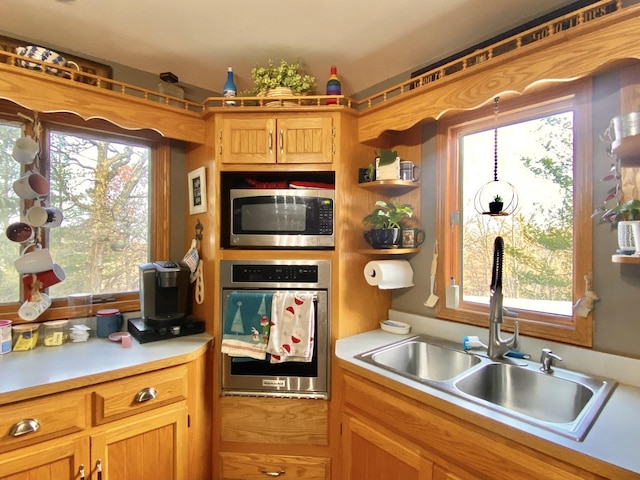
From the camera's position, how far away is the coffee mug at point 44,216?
1547 mm

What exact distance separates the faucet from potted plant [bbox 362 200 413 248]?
46cm

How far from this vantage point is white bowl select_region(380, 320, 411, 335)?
5.82ft

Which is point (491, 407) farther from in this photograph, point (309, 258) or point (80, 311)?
point (80, 311)

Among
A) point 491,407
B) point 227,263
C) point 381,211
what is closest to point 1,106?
point 227,263

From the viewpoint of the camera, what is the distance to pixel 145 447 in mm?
1357

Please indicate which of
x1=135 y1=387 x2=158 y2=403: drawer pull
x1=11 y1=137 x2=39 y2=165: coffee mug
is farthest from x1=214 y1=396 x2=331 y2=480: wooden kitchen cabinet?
x1=11 y1=137 x2=39 y2=165: coffee mug

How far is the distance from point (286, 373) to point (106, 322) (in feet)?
3.26

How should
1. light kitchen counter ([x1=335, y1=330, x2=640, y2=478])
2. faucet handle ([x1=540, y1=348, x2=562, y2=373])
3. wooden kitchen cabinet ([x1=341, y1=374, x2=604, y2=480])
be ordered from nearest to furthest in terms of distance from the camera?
light kitchen counter ([x1=335, y1=330, x2=640, y2=478]) → wooden kitchen cabinet ([x1=341, y1=374, x2=604, y2=480]) → faucet handle ([x1=540, y1=348, x2=562, y2=373])

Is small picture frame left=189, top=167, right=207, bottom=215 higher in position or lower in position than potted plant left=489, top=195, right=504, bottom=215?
higher

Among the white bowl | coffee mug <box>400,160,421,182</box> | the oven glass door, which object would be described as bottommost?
the oven glass door

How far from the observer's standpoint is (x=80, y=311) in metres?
1.70

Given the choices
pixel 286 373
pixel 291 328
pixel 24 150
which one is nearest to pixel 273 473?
pixel 286 373

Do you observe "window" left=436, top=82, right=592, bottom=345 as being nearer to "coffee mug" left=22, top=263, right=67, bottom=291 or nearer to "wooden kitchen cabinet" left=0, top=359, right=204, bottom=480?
"wooden kitchen cabinet" left=0, top=359, right=204, bottom=480

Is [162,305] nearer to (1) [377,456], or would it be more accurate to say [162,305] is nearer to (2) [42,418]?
(2) [42,418]
